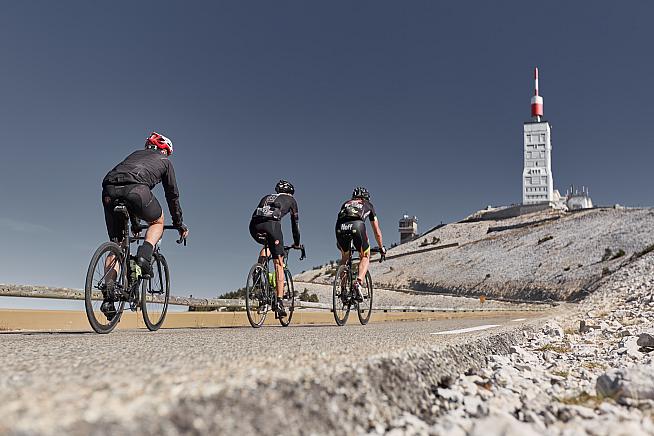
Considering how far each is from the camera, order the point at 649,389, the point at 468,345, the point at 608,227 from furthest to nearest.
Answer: the point at 608,227 < the point at 468,345 < the point at 649,389

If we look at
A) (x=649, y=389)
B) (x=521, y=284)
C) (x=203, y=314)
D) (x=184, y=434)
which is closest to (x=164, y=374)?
(x=184, y=434)

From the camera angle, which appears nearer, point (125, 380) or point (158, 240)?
point (125, 380)

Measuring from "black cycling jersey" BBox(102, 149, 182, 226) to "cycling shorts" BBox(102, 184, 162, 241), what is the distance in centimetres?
6

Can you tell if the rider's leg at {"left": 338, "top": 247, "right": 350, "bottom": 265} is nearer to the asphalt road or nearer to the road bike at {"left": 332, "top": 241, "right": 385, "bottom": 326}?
the road bike at {"left": 332, "top": 241, "right": 385, "bottom": 326}

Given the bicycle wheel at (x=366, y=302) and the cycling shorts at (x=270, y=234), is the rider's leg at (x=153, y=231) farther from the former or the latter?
the bicycle wheel at (x=366, y=302)

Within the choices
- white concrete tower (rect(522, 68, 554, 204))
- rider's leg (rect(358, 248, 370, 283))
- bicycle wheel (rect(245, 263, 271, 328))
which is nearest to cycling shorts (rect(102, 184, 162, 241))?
bicycle wheel (rect(245, 263, 271, 328))

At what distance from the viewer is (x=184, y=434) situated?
3.09 ft

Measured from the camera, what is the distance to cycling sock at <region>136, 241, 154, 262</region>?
15.2 ft

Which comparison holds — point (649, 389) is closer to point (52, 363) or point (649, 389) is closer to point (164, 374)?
point (164, 374)

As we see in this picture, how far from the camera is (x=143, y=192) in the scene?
169 inches

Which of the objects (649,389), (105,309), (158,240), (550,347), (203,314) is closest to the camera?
(649,389)

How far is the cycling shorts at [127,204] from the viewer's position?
422 cm

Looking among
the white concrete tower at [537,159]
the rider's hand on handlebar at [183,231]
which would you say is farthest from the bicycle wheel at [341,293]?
the white concrete tower at [537,159]

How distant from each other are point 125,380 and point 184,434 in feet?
1.34
